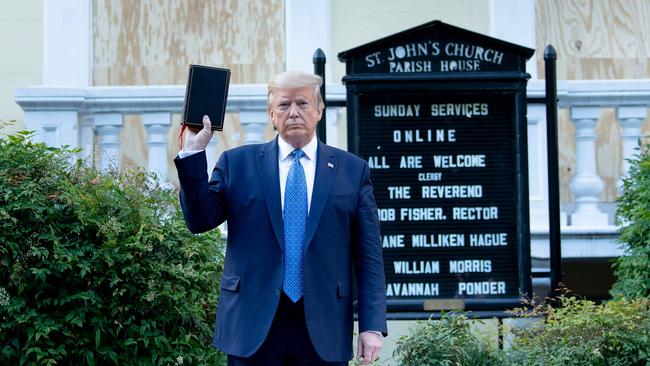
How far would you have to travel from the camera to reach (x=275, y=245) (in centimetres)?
421

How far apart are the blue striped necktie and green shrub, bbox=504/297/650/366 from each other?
169cm

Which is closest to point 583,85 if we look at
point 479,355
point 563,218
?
point 563,218

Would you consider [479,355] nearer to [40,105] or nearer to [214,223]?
[214,223]

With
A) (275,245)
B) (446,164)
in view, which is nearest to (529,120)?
(446,164)

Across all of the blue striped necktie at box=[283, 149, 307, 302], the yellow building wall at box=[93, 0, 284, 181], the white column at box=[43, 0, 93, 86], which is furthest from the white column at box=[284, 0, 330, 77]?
the blue striped necktie at box=[283, 149, 307, 302]

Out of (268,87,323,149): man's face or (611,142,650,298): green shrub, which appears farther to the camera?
(611,142,650,298): green shrub

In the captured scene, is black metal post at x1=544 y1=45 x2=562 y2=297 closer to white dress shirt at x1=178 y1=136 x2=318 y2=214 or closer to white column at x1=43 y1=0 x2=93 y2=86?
white dress shirt at x1=178 y1=136 x2=318 y2=214

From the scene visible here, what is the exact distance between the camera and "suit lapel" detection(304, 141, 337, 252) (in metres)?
4.24

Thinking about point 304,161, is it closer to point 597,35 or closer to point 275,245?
point 275,245

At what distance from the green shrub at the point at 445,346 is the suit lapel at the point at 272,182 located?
1547mm

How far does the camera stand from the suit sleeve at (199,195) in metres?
4.07

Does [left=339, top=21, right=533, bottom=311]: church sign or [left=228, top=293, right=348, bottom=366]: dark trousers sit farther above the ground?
[left=339, top=21, right=533, bottom=311]: church sign

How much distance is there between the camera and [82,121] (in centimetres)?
782

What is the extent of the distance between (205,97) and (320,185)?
0.54 m
